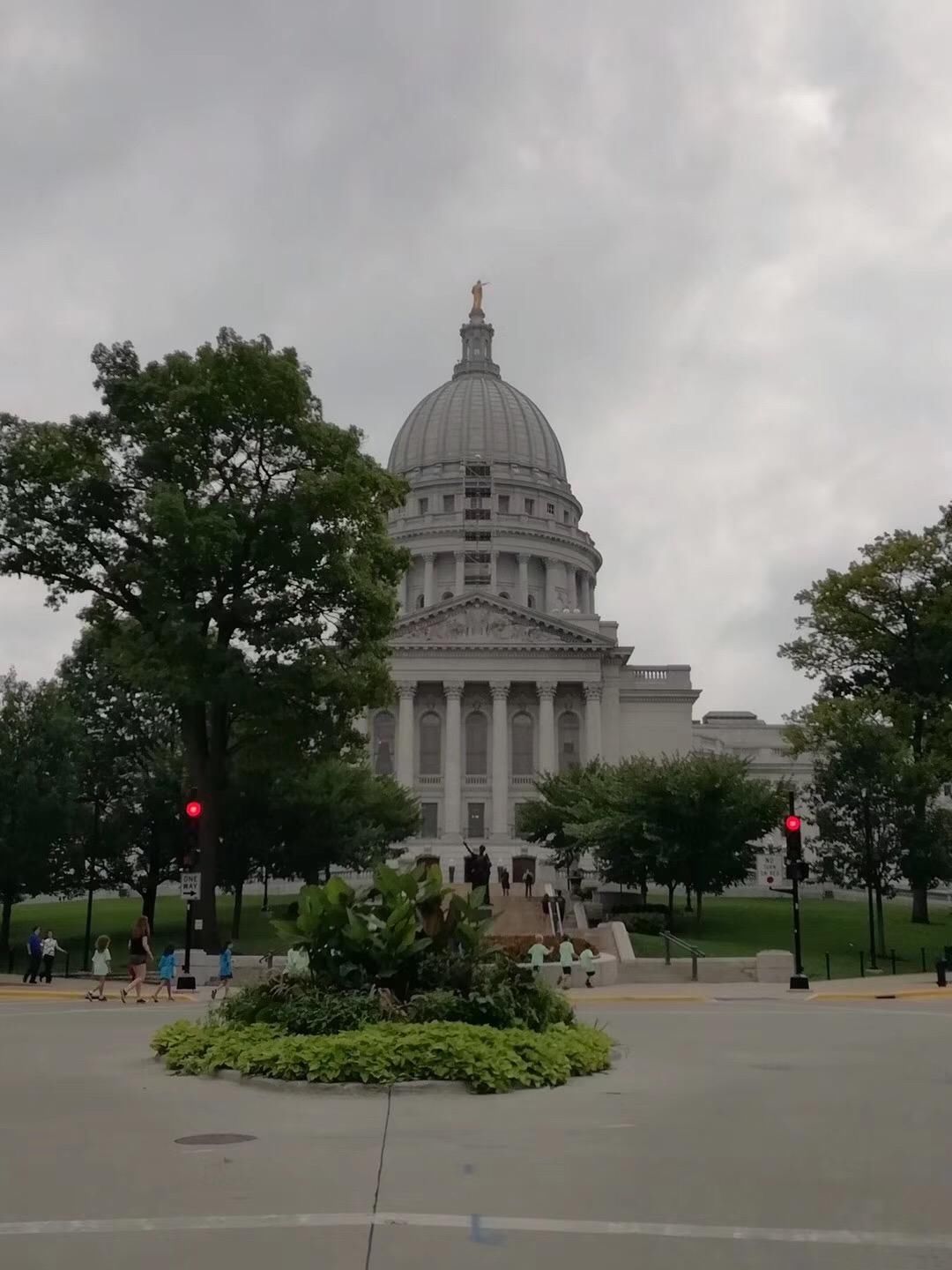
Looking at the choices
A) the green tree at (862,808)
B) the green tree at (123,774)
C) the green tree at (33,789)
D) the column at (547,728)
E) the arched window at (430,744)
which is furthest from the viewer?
the arched window at (430,744)

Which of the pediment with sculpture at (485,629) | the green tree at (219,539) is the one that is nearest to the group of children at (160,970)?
the green tree at (219,539)

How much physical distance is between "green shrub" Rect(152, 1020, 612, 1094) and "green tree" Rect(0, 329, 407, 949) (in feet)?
67.3

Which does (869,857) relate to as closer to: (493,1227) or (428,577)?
(493,1227)

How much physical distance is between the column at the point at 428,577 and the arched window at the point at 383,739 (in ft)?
74.4

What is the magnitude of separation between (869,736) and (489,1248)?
4048 centimetres

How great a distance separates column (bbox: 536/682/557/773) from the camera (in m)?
90.1

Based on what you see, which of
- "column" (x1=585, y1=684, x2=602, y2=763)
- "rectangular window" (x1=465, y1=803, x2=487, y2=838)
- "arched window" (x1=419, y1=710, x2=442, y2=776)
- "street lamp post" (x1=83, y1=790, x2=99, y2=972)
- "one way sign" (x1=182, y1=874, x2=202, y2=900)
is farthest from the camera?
"arched window" (x1=419, y1=710, x2=442, y2=776)

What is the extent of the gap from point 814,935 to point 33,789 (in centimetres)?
2829

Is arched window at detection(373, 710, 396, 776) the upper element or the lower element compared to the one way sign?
upper

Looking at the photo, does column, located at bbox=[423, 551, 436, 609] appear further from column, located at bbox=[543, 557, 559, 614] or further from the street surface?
the street surface

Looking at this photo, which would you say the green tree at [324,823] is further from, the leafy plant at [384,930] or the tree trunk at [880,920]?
the leafy plant at [384,930]

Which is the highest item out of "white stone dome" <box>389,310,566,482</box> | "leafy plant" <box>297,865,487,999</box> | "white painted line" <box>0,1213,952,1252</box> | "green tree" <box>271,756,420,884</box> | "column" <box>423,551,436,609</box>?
"white stone dome" <box>389,310,566,482</box>

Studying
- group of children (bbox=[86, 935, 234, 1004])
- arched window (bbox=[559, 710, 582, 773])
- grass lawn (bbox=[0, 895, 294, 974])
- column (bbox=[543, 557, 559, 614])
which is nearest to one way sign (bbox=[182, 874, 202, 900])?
group of children (bbox=[86, 935, 234, 1004])

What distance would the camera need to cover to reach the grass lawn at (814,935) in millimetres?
41844
